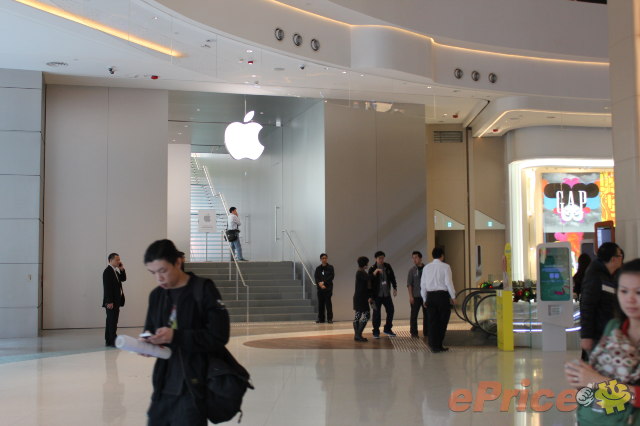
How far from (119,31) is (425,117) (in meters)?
8.22

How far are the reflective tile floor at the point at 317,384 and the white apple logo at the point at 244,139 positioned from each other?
5.76 meters

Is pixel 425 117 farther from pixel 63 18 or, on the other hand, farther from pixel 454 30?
pixel 63 18

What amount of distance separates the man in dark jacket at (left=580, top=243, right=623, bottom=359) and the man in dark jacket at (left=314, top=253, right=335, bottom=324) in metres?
11.0

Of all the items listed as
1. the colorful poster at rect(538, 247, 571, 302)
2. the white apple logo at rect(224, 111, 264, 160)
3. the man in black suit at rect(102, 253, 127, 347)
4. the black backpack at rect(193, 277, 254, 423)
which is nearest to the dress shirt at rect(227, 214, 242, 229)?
the white apple logo at rect(224, 111, 264, 160)

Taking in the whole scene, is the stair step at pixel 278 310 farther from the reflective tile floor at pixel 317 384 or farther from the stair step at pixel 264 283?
the reflective tile floor at pixel 317 384

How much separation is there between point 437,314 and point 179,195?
1040 cm

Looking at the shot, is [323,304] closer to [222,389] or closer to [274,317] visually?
[274,317]

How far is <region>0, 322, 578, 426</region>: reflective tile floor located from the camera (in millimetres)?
6344

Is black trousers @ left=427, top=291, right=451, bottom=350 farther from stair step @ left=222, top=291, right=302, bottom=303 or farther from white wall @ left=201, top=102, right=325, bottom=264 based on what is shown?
stair step @ left=222, top=291, right=302, bottom=303

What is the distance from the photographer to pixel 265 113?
56.0ft

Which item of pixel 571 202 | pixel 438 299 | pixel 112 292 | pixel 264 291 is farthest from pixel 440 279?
pixel 264 291

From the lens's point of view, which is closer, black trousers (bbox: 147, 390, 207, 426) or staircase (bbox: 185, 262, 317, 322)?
black trousers (bbox: 147, 390, 207, 426)

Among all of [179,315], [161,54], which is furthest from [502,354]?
[179,315]

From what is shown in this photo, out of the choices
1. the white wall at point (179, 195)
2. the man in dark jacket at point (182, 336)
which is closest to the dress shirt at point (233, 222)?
the white wall at point (179, 195)
